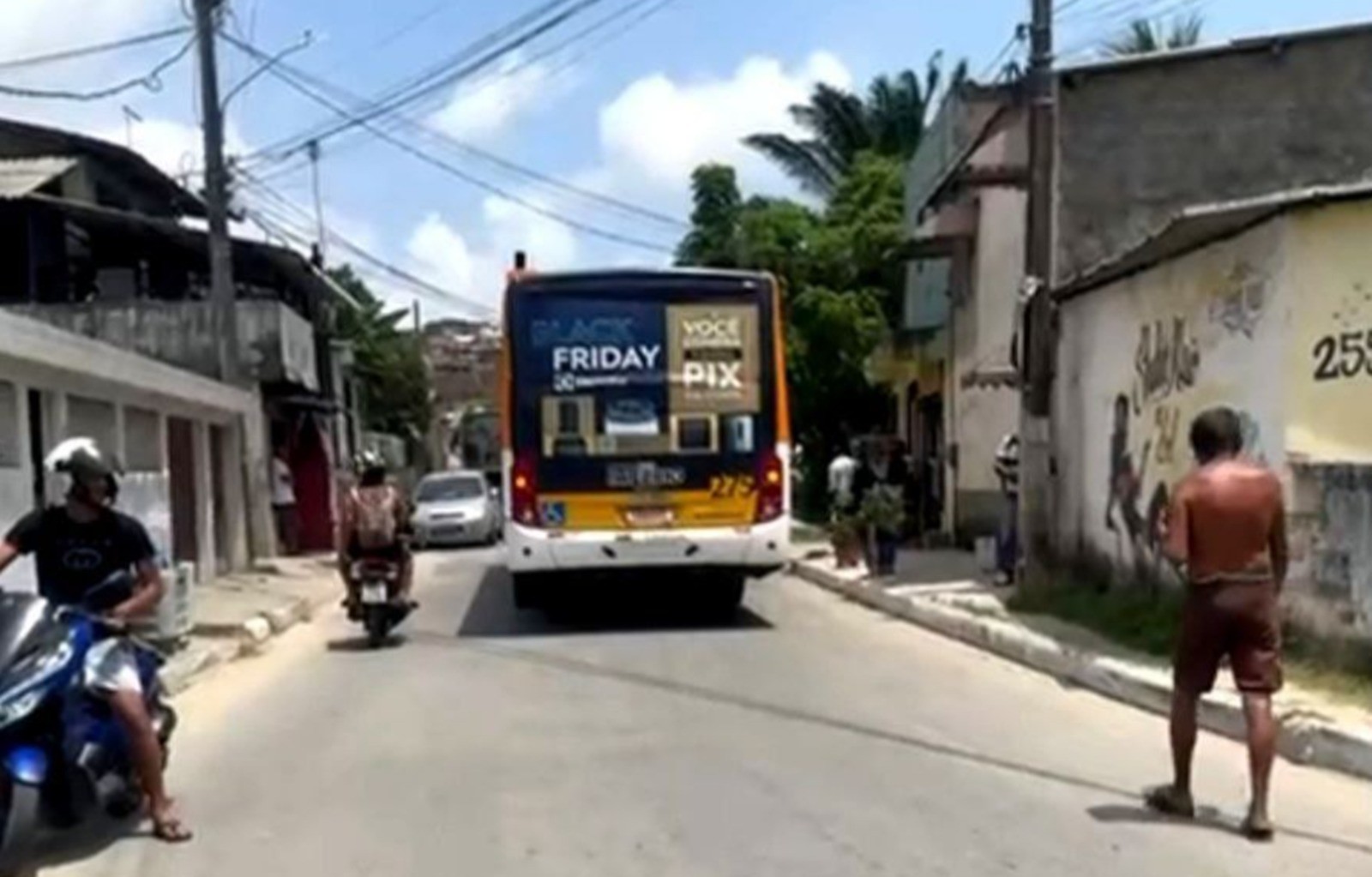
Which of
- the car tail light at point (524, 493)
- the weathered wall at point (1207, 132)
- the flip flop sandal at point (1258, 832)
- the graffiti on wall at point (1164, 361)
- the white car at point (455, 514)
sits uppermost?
the weathered wall at point (1207, 132)

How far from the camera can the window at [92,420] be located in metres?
16.9

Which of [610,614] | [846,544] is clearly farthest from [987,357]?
[610,614]

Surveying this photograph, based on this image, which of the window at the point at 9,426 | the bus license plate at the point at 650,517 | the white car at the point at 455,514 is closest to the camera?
the window at the point at 9,426

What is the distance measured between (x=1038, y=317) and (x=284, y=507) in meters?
17.7

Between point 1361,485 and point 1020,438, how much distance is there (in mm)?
7299

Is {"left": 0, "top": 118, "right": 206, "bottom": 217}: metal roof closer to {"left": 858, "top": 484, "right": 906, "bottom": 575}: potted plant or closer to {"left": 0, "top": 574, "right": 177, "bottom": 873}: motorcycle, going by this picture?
{"left": 858, "top": 484, "right": 906, "bottom": 575}: potted plant

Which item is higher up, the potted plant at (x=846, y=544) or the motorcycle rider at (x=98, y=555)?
the motorcycle rider at (x=98, y=555)

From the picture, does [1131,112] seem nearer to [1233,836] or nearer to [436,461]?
[1233,836]

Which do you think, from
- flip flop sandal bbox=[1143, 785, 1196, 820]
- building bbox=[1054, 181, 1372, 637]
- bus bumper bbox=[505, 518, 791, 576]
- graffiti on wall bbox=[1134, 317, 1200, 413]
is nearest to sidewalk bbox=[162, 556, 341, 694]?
bus bumper bbox=[505, 518, 791, 576]

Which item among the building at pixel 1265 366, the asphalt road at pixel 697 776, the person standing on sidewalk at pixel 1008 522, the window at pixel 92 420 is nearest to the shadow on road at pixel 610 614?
the asphalt road at pixel 697 776

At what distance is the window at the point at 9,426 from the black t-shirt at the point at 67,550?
664 centimetres

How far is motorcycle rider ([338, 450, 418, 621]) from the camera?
16.3 metres

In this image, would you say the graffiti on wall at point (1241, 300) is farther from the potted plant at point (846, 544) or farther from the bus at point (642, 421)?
the potted plant at point (846, 544)

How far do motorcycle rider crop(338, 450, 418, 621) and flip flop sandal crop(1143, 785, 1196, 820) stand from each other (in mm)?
9670
